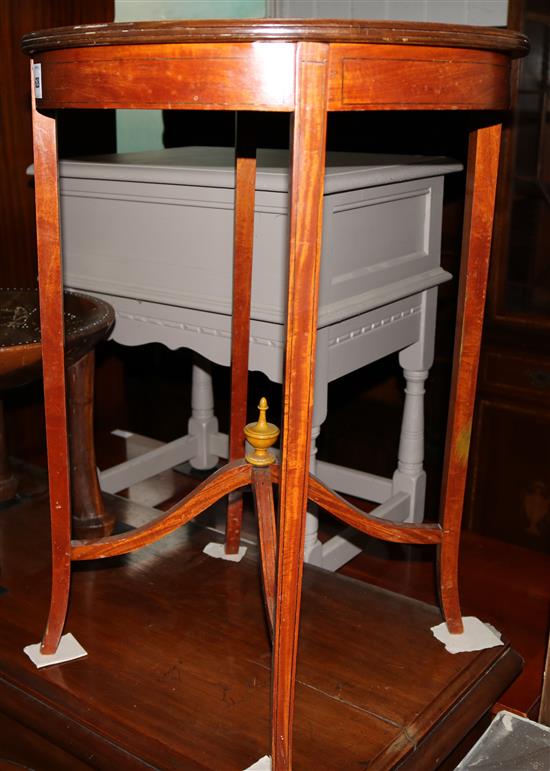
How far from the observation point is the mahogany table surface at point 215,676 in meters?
1.04

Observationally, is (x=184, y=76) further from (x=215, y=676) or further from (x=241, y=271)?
(x=215, y=676)

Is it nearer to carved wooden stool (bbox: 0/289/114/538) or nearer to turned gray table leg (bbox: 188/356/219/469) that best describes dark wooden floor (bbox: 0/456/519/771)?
carved wooden stool (bbox: 0/289/114/538)

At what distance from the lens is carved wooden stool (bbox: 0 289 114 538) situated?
1305mm

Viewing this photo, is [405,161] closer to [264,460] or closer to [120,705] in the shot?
[264,460]

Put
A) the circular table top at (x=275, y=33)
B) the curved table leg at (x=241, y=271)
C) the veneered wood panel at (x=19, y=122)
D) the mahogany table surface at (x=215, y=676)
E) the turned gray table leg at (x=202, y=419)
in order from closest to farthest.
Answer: the circular table top at (x=275, y=33) → the mahogany table surface at (x=215, y=676) → the curved table leg at (x=241, y=271) → the veneered wood panel at (x=19, y=122) → the turned gray table leg at (x=202, y=419)

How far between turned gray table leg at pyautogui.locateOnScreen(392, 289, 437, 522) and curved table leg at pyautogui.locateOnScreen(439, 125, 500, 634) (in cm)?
67

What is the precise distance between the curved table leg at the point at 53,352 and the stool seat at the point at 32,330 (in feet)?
0.50

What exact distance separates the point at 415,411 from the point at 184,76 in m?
1.21

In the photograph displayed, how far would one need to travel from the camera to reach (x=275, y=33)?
2.50ft

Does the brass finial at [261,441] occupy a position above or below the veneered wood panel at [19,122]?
below

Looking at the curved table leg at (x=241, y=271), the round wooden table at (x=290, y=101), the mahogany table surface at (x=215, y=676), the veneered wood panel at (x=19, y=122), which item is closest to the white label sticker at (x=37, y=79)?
the round wooden table at (x=290, y=101)

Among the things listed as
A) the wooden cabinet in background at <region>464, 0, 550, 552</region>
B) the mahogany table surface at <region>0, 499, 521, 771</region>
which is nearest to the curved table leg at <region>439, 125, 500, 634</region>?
the mahogany table surface at <region>0, 499, 521, 771</region>

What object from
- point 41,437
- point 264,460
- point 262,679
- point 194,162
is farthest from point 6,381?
point 41,437

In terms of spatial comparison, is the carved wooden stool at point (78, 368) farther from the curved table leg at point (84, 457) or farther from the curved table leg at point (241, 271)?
the curved table leg at point (241, 271)
